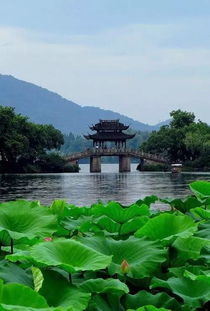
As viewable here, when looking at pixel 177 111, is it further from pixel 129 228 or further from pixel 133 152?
pixel 129 228

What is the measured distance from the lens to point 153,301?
5.36 feet

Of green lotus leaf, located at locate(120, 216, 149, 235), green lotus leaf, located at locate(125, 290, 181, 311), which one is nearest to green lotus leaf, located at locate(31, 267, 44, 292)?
green lotus leaf, located at locate(125, 290, 181, 311)

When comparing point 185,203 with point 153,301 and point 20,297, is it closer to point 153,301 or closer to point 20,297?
point 153,301

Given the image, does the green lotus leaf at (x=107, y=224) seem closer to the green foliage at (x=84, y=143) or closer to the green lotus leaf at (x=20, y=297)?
the green lotus leaf at (x=20, y=297)

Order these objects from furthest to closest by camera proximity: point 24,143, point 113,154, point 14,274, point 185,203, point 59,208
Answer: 1. point 113,154
2. point 24,143
3. point 185,203
4. point 59,208
5. point 14,274

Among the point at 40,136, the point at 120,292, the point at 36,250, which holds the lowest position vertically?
the point at 120,292

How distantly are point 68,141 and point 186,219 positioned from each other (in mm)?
164609

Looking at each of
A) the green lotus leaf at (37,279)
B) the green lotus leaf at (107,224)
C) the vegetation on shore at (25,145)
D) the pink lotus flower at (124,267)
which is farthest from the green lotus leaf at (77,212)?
the vegetation on shore at (25,145)

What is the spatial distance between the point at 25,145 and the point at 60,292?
53.2 metres

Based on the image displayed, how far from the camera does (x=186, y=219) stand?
83.5 inches

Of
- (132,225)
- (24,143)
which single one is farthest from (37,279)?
(24,143)

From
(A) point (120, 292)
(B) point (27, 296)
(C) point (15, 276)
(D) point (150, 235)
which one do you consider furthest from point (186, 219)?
(B) point (27, 296)

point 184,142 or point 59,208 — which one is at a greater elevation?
point 184,142

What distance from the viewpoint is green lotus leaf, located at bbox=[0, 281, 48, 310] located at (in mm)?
1328
